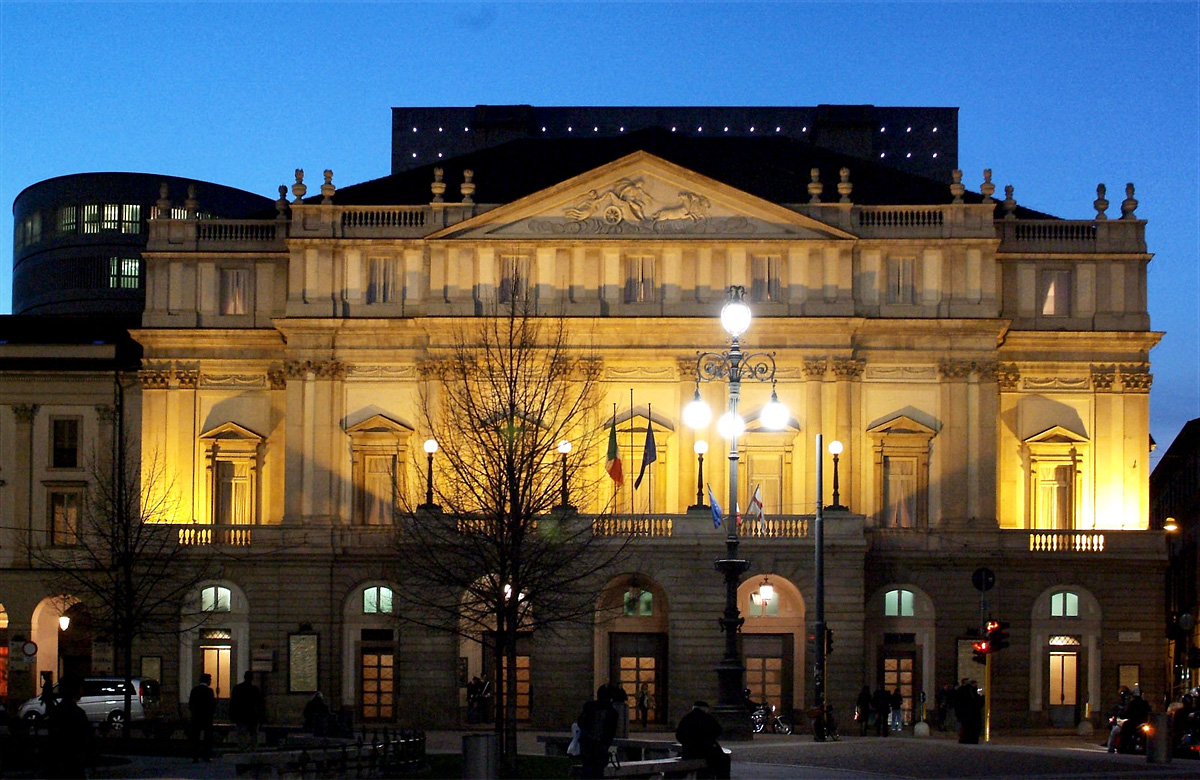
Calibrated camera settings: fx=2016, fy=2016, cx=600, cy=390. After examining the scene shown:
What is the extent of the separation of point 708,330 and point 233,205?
216 ft

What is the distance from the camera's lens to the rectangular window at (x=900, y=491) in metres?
76.2

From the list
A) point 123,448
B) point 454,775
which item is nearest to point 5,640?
point 123,448

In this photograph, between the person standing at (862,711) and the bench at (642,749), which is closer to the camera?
the bench at (642,749)

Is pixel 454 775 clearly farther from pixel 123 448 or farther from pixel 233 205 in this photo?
pixel 233 205

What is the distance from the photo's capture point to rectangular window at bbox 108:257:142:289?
128 m

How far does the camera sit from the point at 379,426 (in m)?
77.1

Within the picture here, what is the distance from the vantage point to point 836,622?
226ft

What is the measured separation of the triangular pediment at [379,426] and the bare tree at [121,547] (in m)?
7.52

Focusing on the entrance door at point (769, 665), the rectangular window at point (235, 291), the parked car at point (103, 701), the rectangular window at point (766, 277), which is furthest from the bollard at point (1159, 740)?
the rectangular window at point (235, 291)

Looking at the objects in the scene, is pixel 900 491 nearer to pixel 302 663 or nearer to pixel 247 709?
pixel 302 663

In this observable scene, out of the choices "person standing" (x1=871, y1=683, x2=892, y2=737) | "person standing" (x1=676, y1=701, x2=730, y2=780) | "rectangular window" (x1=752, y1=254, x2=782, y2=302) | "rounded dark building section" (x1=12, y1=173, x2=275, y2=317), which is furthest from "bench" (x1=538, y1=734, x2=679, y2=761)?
"rounded dark building section" (x1=12, y1=173, x2=275, y2=317)

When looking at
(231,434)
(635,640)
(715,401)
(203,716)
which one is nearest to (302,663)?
(231,434)

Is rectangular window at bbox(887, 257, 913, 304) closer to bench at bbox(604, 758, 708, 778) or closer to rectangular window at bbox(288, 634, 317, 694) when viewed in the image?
rectangular window at bbox(288, 634, 317, 694)

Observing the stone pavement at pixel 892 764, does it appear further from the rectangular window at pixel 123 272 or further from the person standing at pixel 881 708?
the rectangular window at pixel 123 272
